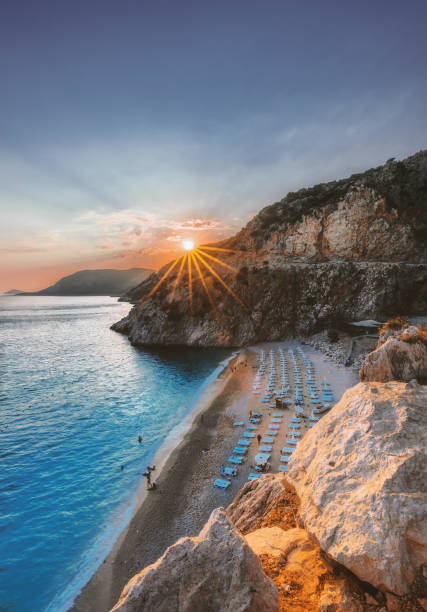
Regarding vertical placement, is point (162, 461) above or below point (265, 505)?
below

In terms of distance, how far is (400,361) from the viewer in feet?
34.8

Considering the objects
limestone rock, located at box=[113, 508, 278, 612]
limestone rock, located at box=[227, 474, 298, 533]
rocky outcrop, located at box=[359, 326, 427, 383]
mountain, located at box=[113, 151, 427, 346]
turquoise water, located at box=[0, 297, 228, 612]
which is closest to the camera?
limestone rock, located at box=[113, 508, 278, 612]

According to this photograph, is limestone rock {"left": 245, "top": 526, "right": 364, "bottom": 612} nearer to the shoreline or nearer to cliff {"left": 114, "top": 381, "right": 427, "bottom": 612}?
cliff {"left": 114, "top": 381, "right": 427, "bottom": 612}

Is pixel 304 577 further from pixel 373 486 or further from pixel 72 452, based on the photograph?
pixel 72 452

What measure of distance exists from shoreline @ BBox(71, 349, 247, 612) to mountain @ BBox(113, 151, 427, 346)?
21.8m

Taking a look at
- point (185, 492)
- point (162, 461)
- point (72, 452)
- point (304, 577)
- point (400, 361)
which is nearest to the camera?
point (304, 577)

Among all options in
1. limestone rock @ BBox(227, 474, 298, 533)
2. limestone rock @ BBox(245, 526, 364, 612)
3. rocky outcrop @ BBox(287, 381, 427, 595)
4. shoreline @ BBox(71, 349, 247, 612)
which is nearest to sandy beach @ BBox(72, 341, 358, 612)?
shoreline @ BBox(71, 349, 247, 612)

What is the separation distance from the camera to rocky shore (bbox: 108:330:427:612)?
16.6 feet

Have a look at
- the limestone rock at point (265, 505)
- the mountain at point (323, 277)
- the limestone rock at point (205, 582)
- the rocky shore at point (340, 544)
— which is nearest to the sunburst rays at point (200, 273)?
the mountain at point (323, 277)

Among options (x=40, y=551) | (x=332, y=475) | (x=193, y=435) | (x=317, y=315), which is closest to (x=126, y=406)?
(x=193, y=435)

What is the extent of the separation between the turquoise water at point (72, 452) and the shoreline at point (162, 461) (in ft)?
1.94

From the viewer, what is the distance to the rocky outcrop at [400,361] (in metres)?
10.2

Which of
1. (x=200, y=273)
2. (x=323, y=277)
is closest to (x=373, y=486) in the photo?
(x=323, y=277)

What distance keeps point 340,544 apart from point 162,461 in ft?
70.3
